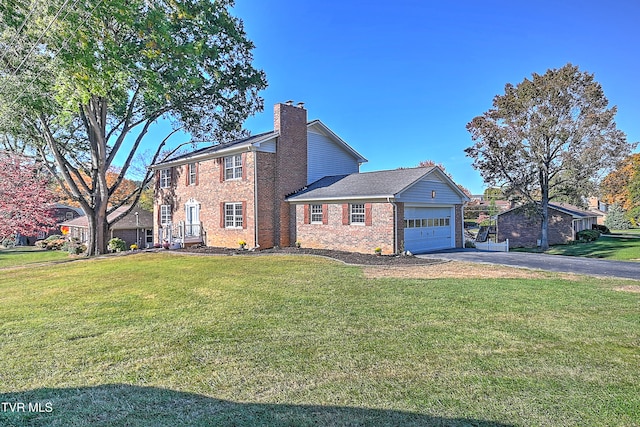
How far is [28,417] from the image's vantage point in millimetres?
3379

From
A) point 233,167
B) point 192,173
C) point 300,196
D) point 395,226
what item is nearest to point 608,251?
point 395,226

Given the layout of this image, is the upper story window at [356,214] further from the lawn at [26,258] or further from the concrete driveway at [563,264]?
the lawn at [26,258]

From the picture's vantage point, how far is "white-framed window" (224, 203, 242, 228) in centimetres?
2041

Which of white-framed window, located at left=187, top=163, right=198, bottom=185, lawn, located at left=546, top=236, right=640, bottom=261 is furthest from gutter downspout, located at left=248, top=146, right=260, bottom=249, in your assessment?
lawn, located at left=546, top=236, right=640, bottom=261

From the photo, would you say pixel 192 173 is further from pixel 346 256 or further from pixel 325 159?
pixel 346 256

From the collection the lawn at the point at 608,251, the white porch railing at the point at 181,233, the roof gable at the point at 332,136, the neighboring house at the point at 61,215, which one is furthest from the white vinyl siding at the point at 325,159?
the neighboring house at the point at 61,215

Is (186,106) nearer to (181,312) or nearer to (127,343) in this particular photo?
(181,312)

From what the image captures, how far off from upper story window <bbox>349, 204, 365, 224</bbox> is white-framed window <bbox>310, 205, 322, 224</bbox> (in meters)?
1.89

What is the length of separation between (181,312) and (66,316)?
2195 mm

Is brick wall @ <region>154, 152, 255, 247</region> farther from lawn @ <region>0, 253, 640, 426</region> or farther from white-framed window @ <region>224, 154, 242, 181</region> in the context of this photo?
Result: lawn @ <region>0, 253, 640, 426</region>

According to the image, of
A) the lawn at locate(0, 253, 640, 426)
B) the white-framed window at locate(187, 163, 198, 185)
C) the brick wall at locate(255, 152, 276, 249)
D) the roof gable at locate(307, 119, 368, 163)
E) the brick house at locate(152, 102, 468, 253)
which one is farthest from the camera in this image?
the white-framed window at locate(187, 163, 198, 185)

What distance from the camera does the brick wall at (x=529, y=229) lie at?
28.9 m

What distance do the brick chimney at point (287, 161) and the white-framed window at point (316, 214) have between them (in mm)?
1393

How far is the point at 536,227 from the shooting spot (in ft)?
97.0
